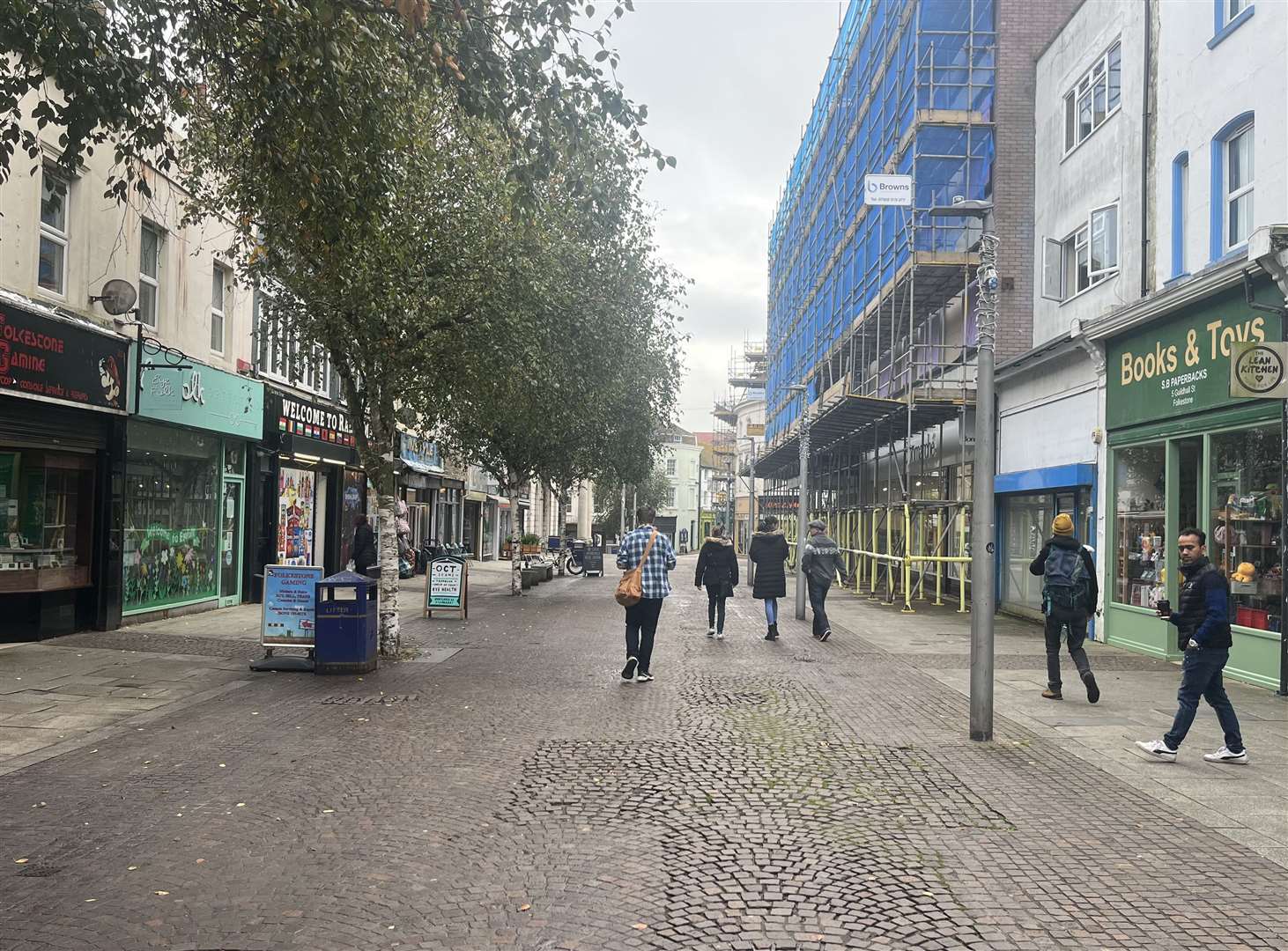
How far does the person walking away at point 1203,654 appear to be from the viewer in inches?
294

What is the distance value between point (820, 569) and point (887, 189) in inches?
222

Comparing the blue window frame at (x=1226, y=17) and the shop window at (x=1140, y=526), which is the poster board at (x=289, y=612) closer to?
the shop window at (x=1140, y=526)

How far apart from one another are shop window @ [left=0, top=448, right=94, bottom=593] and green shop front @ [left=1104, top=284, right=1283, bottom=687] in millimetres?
13699

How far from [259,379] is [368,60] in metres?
12.2

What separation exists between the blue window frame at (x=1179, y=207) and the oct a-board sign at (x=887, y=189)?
3.47 metres

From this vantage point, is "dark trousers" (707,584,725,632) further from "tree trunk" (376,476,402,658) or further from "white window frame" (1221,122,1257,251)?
"white window frame" (1221,122,1257,251)

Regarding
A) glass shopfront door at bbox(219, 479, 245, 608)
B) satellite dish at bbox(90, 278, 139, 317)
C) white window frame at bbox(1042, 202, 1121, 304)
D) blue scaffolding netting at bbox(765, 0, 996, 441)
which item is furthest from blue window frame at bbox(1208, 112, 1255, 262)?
glass shopfront door at bbox(219, 479, 245, 608)

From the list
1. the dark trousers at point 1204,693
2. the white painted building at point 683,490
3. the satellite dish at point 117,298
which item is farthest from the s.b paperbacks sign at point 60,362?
the white painted building at point 683,490

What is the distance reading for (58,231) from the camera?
13.0 meters

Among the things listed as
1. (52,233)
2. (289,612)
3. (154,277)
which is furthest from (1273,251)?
(154,277)

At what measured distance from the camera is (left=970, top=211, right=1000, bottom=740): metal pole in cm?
816

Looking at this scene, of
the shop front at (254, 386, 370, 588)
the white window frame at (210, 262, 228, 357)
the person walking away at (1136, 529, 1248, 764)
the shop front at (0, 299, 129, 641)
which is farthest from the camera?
the shop front at (254, 386, 370, 588)

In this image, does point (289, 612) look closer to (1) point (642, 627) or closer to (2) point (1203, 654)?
(1) point (642, 627)

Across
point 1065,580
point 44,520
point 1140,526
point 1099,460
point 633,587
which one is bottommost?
point 633,587
